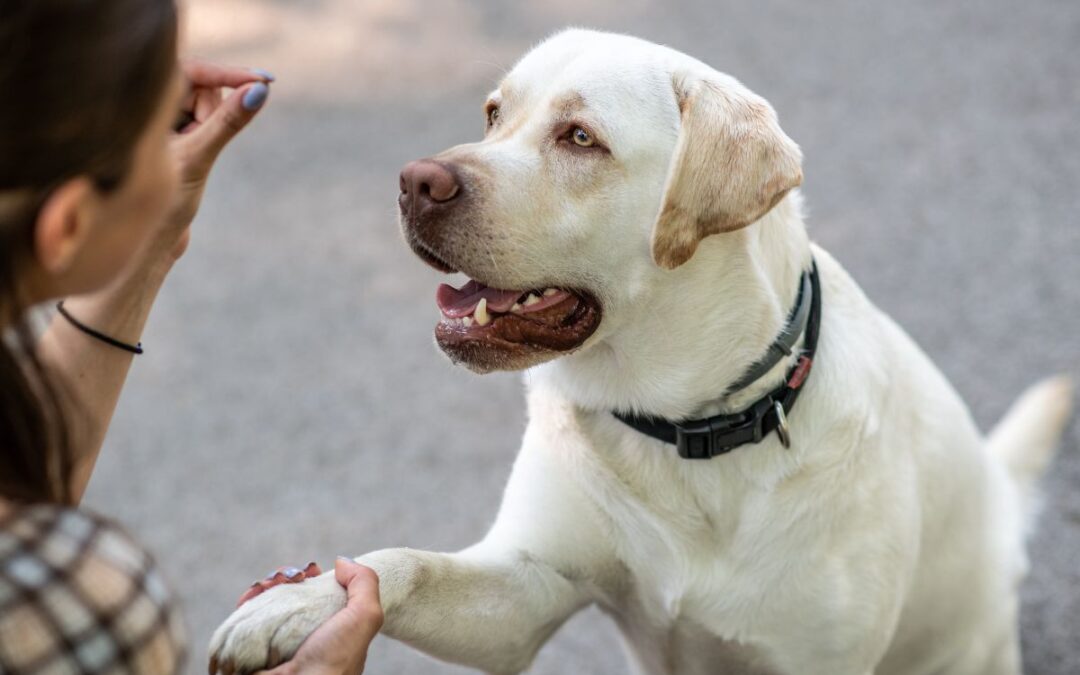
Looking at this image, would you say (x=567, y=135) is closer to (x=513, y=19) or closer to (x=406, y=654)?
(x=406, y=654)

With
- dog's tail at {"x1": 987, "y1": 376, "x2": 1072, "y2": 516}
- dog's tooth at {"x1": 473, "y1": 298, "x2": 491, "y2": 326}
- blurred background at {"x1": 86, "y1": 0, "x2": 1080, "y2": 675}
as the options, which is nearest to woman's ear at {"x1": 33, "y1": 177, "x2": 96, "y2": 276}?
dog's tooth at {"x1": 473, "y1": 298, "x2": 491, "y2": 326}

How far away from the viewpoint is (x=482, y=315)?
6.87 ft

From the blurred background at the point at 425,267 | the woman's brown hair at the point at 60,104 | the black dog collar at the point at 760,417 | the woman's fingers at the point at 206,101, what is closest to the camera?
the woman's brown hair at the point at 60,104

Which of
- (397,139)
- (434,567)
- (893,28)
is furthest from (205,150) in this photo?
(893,28)

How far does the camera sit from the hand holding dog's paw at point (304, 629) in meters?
1.80

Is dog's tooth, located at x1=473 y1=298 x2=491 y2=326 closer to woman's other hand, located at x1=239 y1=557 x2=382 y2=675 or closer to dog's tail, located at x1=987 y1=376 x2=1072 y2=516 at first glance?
woman's other hand, located at x1=239 y1=557 x2=382 y2=675

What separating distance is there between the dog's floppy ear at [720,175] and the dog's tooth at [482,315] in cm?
32

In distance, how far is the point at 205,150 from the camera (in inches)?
75.5

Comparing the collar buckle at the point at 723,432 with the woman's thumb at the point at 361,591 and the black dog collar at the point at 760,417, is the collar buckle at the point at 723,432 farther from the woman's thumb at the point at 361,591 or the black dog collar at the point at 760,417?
the woman's thumb at the point at 361,591

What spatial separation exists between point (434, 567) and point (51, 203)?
1.05 m

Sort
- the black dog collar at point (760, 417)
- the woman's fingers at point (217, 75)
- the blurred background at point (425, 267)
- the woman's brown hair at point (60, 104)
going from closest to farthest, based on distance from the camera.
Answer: the woman's brown hair at point (60, 104) → the woman's fingers at point (217, 75) → the black dog collar at point (760, 417) → the blurred background at point (425, 267)

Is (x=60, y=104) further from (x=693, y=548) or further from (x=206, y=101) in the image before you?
(x=693, y=548)

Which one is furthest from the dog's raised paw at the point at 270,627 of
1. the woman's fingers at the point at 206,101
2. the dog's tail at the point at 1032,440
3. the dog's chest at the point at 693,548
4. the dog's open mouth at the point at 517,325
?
the dog's tail at the point at 1032,440

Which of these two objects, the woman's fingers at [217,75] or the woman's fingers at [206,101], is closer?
the woman's fingers at [217,75]
